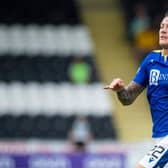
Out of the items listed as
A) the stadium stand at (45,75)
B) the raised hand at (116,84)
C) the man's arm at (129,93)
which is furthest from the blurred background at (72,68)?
the raised hand at (116,84)

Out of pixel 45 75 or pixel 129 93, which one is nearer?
pixel 129 93

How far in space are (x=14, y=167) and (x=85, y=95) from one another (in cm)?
509

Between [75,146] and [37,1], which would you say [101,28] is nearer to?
[37,1]

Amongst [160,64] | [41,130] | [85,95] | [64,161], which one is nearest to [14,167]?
[64,161]

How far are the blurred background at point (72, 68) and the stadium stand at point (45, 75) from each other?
20mm

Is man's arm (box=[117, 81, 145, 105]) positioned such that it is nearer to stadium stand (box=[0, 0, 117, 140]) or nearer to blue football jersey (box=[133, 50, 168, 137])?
blue football jersey (box=[133, 50, 168, 137])

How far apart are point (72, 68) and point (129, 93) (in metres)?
11.3

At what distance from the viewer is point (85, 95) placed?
58.4 ft

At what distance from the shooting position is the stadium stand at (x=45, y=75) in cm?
1698

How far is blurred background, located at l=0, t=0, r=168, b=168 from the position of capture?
16.9 metres

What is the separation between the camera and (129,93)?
6.88m

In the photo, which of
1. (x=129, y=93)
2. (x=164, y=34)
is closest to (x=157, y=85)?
(x=129, y=93)

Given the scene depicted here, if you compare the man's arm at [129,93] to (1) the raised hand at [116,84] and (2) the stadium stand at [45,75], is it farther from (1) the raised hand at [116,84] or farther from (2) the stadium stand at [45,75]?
(2) the stadium stand at [45,75]

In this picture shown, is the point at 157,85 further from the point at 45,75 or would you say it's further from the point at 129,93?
the point at 45,75
